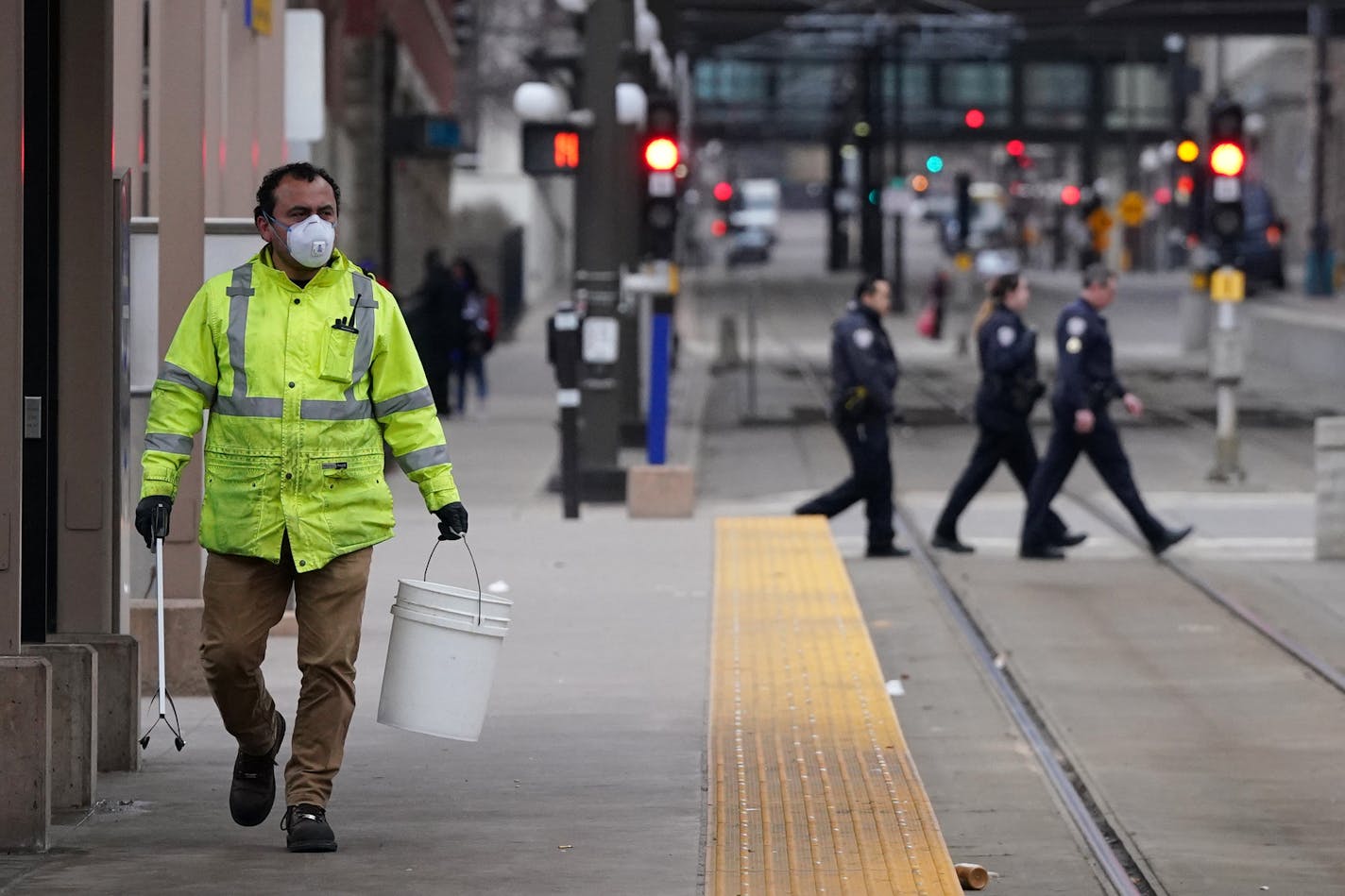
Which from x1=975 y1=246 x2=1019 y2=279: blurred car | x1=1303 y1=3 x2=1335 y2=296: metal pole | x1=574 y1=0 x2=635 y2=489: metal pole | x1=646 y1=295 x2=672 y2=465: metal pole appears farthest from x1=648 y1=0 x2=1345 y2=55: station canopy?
x1=646 y1=295 x2=672 y2=465: metal pole

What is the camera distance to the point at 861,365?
48.9 ft

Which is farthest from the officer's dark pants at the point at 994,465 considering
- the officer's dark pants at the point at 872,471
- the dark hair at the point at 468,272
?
the dark hair at the point at 468,272

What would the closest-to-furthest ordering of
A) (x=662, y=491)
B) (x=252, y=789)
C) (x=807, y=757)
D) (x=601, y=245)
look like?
1. (x=252, y=789)
2. (x=807, y=757)
3. (x=662, y=491)
4. (x=601, y=245)

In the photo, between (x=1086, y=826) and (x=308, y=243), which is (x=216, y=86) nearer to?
(x=308, y=243)

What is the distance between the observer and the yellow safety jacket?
22.0 feet

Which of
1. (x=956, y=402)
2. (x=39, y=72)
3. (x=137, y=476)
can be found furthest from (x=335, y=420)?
(x=956, y=402)

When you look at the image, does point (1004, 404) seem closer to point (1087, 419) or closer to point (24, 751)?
point (1087, 419)

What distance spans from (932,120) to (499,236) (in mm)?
42939

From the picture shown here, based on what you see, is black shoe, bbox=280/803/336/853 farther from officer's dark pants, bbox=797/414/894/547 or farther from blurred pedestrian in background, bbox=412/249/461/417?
blurred pedestrian in background, bbox=412/249/461/417

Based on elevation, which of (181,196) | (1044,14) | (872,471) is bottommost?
(872,471)

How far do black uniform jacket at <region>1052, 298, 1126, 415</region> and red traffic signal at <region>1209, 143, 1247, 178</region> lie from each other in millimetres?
5942

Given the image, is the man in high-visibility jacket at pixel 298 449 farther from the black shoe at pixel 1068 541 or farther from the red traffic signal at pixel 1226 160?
the red traffic signal at pixel 1226 160

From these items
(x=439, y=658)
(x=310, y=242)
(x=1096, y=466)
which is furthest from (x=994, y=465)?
(x=310, y=242)

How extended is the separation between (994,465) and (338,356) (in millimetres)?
9419
